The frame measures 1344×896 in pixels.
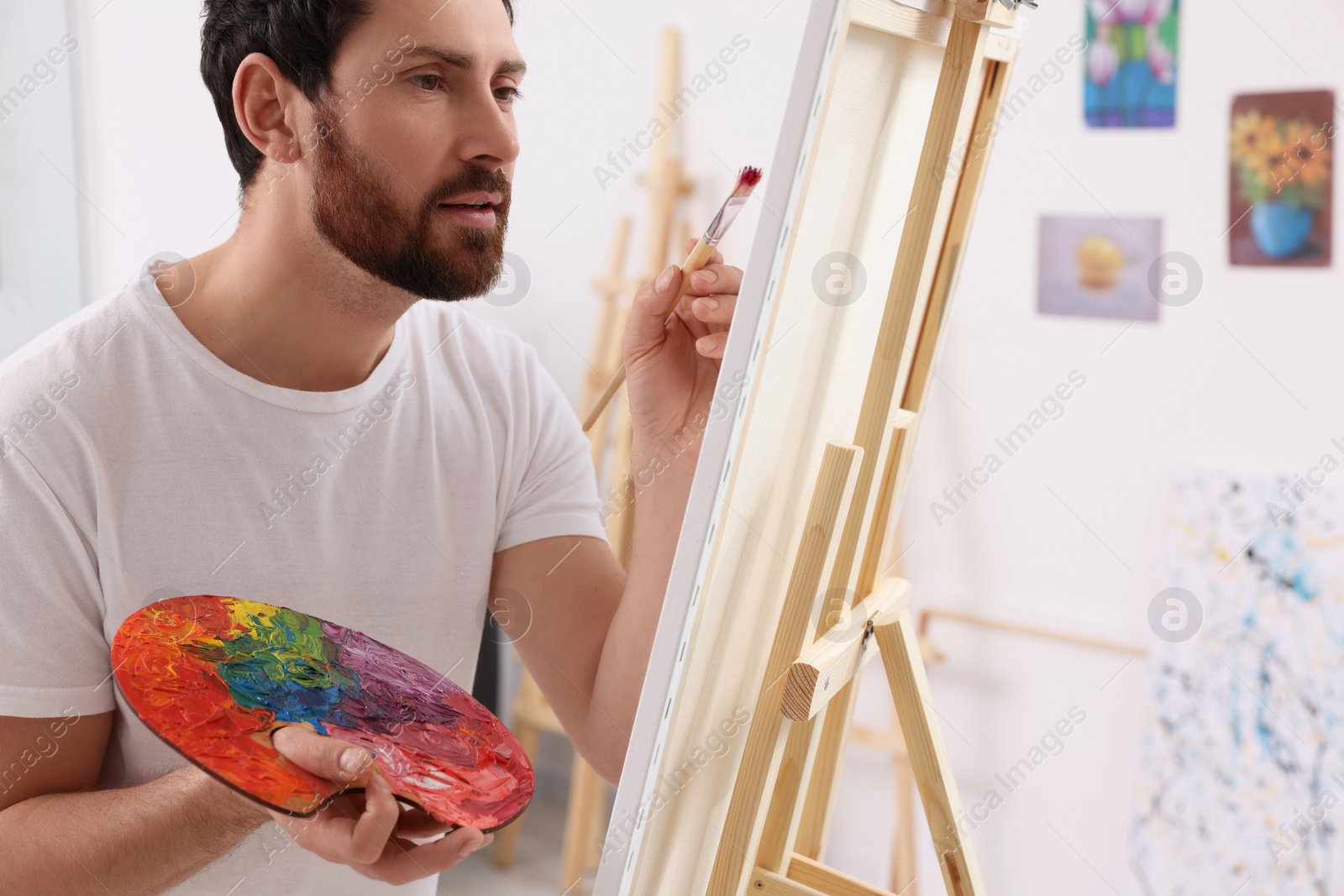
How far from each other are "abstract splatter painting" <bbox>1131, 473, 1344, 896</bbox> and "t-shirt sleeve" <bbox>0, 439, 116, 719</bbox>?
74.7 inches

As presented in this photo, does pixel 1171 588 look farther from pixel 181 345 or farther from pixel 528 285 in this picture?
pixel 181 345

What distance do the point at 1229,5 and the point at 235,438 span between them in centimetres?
191

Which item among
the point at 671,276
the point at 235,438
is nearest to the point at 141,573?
the point at 235,438

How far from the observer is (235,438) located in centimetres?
101

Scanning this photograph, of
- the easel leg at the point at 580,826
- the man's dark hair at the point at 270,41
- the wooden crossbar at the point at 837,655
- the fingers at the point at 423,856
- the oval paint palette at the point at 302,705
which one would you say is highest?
the man's dark hair at the point at 270,41

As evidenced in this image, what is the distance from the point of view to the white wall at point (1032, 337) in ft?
6.46

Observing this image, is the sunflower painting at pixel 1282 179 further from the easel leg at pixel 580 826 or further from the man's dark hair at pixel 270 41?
the easel leg at pixel 580 826

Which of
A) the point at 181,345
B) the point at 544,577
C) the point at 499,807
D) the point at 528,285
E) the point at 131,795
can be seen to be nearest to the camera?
the point at 499,807

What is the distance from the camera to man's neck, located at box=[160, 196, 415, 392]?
102 centimetres

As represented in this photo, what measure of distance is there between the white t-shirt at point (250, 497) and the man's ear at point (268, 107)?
189mm

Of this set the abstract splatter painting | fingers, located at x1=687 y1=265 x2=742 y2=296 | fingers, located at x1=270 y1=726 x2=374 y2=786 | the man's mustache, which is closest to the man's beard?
the man's mustache

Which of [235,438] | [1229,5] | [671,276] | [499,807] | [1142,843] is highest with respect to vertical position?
[1229,5]

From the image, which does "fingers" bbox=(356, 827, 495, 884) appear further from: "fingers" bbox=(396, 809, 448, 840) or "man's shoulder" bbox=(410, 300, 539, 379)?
"man's shoulder" bbox=(410, 300, 539, 379)

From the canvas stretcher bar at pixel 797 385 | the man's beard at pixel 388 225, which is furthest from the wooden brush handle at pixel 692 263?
the man's beard at pixel 388 225
